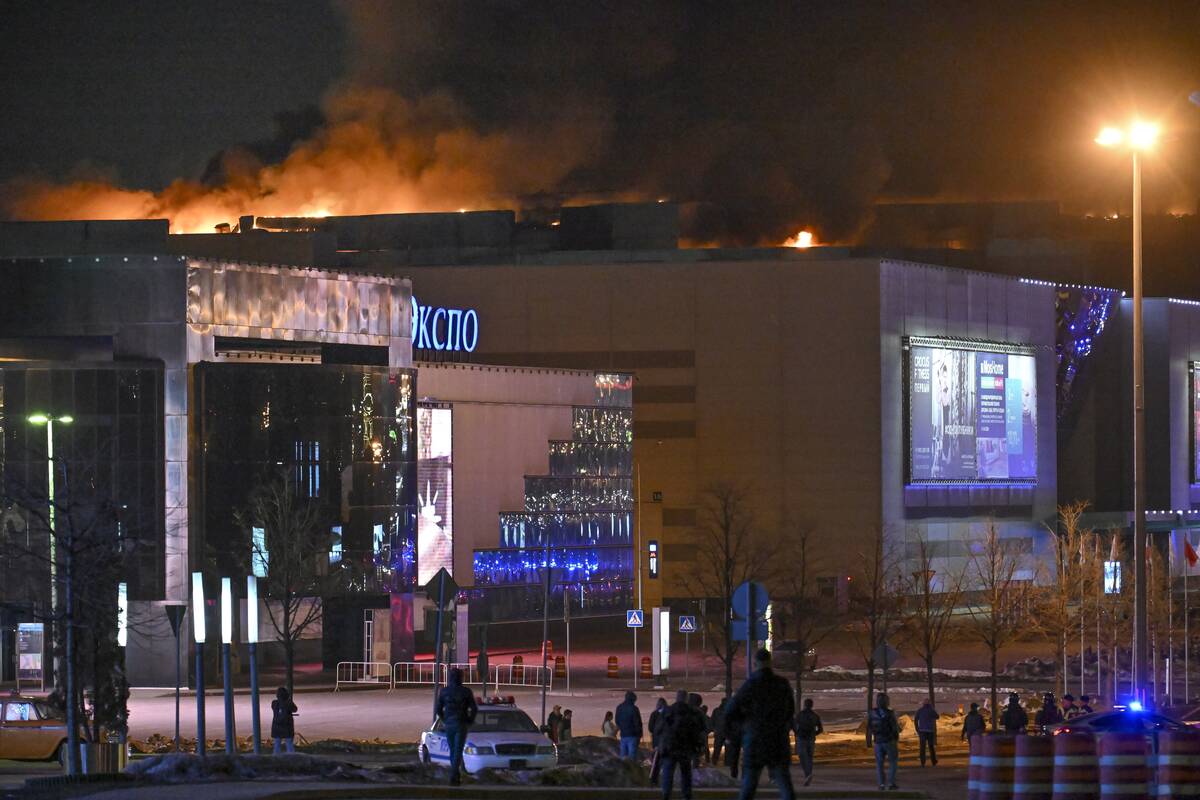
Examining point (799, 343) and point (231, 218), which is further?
point (231, 218)

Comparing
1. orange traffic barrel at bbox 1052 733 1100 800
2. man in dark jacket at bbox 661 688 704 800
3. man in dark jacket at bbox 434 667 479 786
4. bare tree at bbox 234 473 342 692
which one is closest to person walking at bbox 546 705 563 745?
man in dark jacket at bbox 434 667 479 786

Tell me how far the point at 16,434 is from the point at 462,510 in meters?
20.1

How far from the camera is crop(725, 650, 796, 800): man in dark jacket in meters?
18.2

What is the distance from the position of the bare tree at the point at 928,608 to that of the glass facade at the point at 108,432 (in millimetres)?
23021

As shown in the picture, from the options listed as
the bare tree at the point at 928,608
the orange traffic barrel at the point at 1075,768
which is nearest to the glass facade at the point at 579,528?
the bare tree at the point at 928,608

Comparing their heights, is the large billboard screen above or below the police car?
above

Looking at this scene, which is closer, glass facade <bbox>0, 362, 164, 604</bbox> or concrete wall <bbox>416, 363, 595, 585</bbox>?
glass facade <bbox>0, 362, 164, 604</bbox>

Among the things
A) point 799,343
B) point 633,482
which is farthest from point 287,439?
point 799,343

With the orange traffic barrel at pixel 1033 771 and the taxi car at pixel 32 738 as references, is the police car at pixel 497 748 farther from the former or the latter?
the orange traffic barrel at pixel 1033 771

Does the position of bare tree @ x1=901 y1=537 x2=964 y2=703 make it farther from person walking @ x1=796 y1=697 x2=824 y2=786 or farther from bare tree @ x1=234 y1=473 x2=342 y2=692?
bare tree @ x1=234 y1=473 x2=342 y2=692

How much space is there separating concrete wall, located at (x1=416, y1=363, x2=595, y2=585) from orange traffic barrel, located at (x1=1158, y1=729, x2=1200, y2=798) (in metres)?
53.8

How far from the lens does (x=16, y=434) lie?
60.9 meters

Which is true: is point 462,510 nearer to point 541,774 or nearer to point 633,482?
point 633,482

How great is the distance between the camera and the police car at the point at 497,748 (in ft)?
98.8
